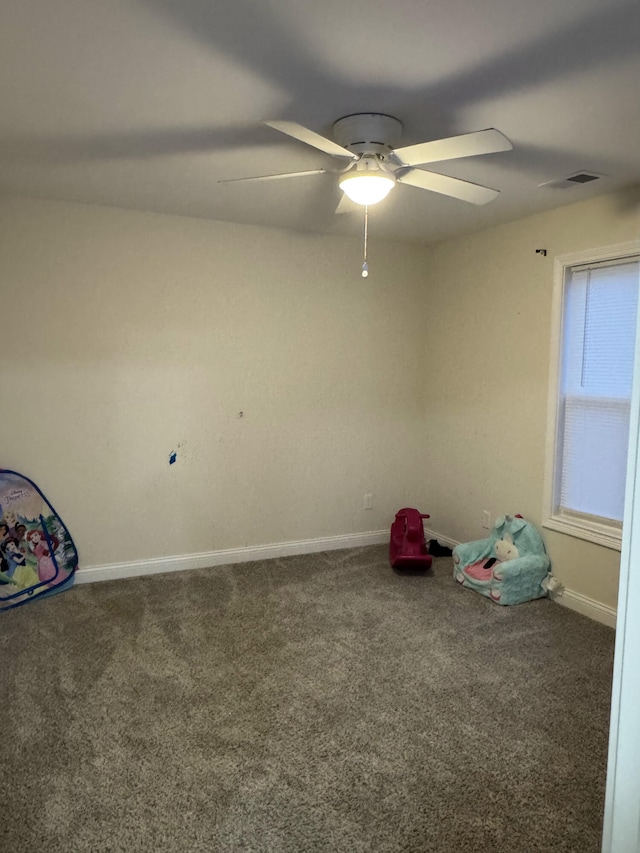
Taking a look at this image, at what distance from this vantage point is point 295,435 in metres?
4.24

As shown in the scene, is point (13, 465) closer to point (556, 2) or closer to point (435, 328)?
point (435, 328)

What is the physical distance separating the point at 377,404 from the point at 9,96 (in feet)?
10.2

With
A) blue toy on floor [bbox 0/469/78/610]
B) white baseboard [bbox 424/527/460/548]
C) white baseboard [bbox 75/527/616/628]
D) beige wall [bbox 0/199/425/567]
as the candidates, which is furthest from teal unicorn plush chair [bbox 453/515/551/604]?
blue toy on floor [bbox 0/469/78/610]

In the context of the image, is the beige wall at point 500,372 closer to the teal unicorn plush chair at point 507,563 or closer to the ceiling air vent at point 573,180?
the teal unicorn plush chair at point 507,563

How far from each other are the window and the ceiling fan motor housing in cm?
158

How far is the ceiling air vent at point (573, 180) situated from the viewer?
2791mm

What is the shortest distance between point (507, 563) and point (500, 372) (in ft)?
4.22

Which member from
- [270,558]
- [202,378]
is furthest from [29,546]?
[270,558]

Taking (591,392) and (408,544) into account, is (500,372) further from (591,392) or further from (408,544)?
(408,544)

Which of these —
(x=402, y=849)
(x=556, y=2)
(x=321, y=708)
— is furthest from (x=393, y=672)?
(x=556, y=2)

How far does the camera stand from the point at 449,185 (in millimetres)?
2434

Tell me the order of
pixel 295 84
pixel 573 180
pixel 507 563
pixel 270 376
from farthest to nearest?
pixel 270 376
pixel 507 563
pixel 573 180
pixel 295 84

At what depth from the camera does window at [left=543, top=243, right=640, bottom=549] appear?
3139 millimetres

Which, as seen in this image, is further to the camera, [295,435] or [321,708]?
A: [295,435]
